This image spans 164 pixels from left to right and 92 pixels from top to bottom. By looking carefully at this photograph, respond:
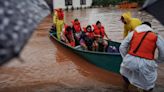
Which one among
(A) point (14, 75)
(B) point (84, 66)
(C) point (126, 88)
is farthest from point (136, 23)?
(A) point (14, 75)

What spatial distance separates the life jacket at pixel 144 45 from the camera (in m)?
6.10

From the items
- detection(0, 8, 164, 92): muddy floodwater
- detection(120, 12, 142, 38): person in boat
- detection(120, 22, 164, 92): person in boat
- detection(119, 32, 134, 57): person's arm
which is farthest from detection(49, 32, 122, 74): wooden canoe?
detection(120, 22, 164, 92): person in boat

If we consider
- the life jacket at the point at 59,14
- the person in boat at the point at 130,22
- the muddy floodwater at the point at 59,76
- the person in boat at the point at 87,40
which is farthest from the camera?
the life jacket at the point at 59,14

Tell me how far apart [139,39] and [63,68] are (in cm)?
488

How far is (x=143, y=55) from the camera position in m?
6.17

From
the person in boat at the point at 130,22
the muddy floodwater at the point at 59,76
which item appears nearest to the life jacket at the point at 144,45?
the person in boat at the point at 130,22

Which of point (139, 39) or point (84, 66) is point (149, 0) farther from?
point (84, 66)

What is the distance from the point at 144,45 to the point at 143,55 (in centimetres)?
20

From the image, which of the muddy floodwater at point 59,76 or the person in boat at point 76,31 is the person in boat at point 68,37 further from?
the muddy floodwater at point 59,76

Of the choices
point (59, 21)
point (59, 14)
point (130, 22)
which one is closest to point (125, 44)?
point (130, 22)

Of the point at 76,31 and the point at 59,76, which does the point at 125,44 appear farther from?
the point at 76,31

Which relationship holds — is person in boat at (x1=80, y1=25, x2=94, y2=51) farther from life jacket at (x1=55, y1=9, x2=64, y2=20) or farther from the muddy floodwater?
life jacket at (x1=55, y1=9, x2=64, y2=20)

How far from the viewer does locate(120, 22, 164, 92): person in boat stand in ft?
20.1

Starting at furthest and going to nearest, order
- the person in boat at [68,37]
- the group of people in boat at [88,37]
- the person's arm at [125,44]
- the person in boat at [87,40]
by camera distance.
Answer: the person in boat at [68,37] < the person in boat at [87,40] < the group of people in boat at [88,37] < the person's arm at [125,44]
